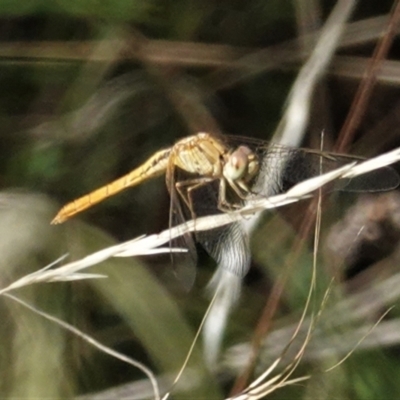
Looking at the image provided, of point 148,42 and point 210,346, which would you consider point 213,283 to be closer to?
point 210,346

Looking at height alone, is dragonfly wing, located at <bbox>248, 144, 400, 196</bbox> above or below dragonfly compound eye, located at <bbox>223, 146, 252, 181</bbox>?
below

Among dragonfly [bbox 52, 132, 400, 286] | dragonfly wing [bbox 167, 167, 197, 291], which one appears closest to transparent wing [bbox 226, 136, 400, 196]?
A: dragonfly [bbox 52, 132, 400, 286]

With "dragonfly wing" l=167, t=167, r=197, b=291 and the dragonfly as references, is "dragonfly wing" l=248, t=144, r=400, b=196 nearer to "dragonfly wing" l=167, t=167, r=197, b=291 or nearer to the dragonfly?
the dragonfly

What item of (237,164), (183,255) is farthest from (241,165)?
(183,255)

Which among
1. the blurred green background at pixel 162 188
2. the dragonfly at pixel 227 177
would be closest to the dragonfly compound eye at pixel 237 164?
the dragonfly at pixel 227 177

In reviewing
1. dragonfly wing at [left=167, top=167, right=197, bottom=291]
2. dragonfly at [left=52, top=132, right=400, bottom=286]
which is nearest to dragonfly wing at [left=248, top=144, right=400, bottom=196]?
dragonfly at [left=52, top=132, right=400, bottom=286]

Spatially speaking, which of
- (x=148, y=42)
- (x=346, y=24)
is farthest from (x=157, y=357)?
(x=346, y=24)
